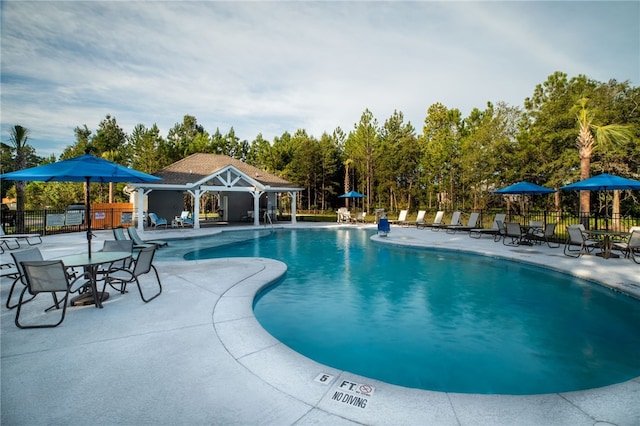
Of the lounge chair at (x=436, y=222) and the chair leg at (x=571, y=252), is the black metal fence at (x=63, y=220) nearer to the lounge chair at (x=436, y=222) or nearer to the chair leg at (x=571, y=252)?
the lounge chair at (x=436, y=222)

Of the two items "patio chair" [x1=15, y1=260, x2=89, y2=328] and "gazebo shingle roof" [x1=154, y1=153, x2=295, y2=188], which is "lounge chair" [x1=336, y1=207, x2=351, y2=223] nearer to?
"gazebo shingle roof" [x1=154, y1=153, x2=295, y2=188]

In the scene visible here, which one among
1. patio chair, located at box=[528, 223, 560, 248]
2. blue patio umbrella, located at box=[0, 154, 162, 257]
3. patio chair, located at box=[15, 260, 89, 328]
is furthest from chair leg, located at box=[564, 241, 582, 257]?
patio chair, located at box=[15, 260, 89, 328]

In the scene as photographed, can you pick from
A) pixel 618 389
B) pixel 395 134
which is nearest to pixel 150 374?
pixel 618 389

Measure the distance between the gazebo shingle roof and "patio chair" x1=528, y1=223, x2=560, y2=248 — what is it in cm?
1631

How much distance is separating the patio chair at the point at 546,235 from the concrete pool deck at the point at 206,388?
9971 millimetres

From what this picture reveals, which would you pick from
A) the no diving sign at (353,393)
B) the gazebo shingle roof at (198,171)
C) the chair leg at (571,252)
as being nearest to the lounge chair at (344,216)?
the gazebo shingle roof at (198,171)

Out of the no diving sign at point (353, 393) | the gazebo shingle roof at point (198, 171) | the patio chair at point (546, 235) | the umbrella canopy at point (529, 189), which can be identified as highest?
the gazebo shingle roof at point (198, 171)

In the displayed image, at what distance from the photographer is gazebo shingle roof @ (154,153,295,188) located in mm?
19867

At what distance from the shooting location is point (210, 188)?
19.5 m

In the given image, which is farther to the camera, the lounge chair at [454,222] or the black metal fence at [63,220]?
the lounge chair at [454,222]

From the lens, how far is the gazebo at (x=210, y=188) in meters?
18.7

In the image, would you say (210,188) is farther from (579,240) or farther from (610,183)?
(610,183)

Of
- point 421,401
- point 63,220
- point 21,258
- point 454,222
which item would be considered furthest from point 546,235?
point 63,220

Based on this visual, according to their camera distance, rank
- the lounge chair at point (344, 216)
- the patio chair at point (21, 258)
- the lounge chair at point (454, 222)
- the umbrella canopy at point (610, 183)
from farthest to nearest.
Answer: the lounge chair at point (344, 216), the lounge chair at point (454, 222), the umbrella canopy at point (610, 183), the patio chair at point (21, 258)
